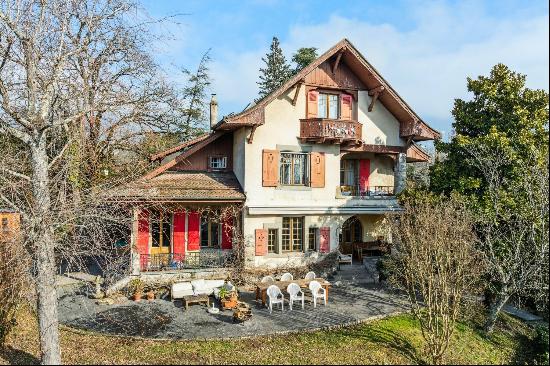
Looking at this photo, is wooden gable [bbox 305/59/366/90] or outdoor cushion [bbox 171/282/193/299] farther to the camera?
wooden gable [bbox 305/59/366/90]

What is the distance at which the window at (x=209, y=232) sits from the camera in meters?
20.8

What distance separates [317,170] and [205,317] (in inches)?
378

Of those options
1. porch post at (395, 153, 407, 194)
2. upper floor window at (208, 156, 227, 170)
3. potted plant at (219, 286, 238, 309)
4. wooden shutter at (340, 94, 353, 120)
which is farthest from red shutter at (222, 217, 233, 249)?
porch post at (395, 153, 407, 194)

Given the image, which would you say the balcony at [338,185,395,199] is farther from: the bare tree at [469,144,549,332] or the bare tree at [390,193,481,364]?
the bare tree at [390,193,481,364]

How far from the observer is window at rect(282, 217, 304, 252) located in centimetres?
2067

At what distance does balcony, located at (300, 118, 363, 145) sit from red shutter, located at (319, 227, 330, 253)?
4.54m

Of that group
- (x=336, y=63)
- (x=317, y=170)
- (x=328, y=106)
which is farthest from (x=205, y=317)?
(x=336, y=63)

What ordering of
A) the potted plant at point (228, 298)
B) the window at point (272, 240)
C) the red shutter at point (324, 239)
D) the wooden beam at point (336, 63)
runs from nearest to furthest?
1. the potted plant at point (228, 298)
2. the wooden beam at point (336, 63)
3. the window at point (272, 240)
4. the red shutter at point (324, 239)

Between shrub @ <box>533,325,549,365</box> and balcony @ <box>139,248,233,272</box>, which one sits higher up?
balcony @ <box>139,248,233,272</box>

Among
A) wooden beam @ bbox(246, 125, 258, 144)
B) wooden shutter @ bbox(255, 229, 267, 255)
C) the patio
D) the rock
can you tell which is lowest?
the patio

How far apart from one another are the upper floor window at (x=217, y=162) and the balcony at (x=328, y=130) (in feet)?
14.5

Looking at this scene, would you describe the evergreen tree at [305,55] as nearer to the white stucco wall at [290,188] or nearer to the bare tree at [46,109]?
the white stucco wall at [290,188]

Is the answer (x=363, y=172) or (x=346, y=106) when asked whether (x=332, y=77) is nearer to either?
(x=346, y=106)

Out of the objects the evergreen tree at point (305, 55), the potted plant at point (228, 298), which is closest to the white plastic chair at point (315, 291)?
the potted plant at point (228, 298)
